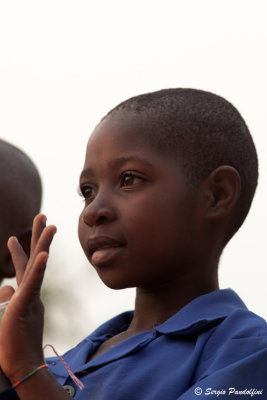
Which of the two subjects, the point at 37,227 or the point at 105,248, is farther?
the point at 105,248

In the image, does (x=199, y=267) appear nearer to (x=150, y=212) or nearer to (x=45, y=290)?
(x=150, y=212)

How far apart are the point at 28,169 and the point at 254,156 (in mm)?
1224

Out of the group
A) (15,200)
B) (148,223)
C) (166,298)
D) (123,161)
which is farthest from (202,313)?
(15,200)

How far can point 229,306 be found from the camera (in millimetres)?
2479

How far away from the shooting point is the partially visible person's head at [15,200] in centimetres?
343

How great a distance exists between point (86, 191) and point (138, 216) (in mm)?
322

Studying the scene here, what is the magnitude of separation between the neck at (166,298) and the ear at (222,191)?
0.23 meters

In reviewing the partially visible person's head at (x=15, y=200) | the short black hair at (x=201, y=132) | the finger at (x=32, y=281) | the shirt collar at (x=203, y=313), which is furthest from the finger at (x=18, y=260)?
the partially visible person's head at (x=15, y=200)

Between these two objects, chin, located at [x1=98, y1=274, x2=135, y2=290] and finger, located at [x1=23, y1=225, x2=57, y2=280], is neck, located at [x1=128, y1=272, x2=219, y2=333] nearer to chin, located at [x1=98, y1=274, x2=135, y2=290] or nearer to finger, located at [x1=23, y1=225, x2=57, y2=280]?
chin, located at [x1=98, y1=274, x2=135, y2=290]

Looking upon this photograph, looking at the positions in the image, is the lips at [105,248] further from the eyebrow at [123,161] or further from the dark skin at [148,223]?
the eyebrow at [123,161]

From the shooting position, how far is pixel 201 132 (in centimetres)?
263

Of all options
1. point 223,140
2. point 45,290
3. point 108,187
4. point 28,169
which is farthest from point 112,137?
point 45,290

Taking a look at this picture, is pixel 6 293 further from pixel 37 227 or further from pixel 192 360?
pixel 192 360

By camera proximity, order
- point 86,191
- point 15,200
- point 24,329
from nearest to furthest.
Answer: point 24,329 → point 86,191 → point 15,200
